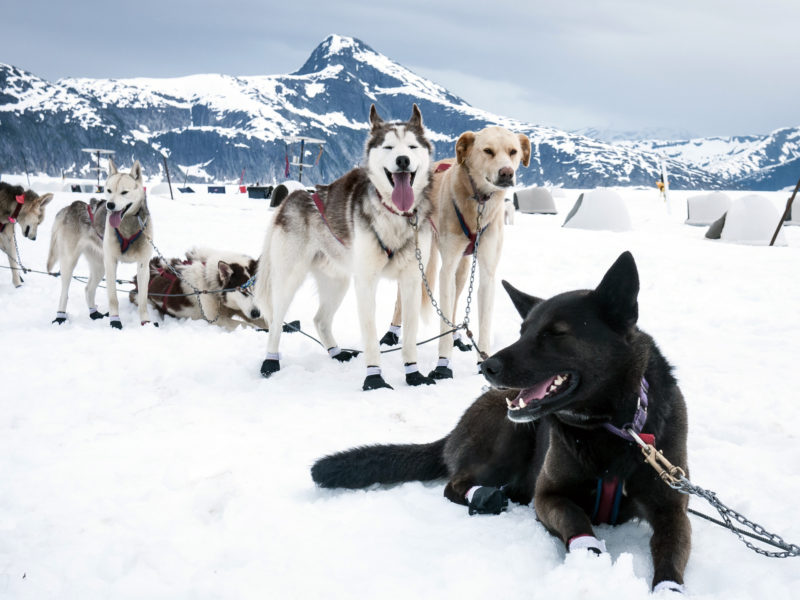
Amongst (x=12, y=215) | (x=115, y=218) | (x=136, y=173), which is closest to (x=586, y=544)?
(x=115, y=218)

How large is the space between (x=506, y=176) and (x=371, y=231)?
1.16 m

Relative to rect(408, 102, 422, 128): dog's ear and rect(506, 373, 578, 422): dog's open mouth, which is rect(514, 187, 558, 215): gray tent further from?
rect(506, 373, 578, 422): dog's open mouth

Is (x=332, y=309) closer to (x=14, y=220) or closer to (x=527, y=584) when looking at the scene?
(x=527, y=584)

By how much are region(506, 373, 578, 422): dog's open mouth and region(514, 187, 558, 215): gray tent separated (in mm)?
20781

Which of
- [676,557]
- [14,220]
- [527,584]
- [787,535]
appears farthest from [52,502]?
[14,220]

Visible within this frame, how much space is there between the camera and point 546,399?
6.28 feet

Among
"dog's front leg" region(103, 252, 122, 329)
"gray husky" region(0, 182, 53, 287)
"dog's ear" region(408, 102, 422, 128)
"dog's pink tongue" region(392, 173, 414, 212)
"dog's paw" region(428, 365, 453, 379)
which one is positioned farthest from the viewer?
"gray husky" region(0, 182, 53, 287)

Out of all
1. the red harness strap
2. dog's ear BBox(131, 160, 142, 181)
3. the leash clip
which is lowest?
the red harness strap

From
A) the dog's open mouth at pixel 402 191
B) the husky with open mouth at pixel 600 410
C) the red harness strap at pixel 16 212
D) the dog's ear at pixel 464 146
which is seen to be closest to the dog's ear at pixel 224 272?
the dog's ear at pixel 464 146

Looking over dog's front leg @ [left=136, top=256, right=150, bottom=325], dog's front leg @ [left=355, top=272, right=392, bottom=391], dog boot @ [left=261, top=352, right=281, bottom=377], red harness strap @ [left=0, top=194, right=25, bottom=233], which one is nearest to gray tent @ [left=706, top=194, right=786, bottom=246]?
dog's front leg @ [left=355, top=272, right=392, bottom=391]

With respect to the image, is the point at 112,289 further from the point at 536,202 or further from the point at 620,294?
the point at 536,202

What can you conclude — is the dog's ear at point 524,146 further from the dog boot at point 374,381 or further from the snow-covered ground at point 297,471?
the dog boot at point 374,381

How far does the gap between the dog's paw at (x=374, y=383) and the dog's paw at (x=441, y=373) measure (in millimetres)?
445

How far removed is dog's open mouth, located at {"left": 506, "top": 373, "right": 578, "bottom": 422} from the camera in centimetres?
190
